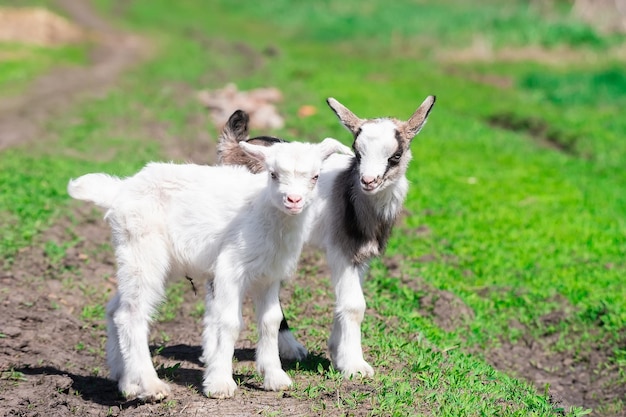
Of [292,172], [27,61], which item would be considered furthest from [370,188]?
[27,61]

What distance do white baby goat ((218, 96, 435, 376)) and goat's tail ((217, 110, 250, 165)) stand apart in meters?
0.96

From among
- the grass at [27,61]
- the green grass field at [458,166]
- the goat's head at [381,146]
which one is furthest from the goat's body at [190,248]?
the grass at [27,61]

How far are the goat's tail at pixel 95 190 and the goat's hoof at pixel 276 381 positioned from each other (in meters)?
1.77

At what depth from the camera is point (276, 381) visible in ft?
20.9

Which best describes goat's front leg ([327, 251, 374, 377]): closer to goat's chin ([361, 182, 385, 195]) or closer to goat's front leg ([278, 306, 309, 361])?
goat's front leg ([278, 306, 309, 361])

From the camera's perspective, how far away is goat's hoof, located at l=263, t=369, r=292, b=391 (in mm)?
6352

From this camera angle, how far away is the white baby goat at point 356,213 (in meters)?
6.81

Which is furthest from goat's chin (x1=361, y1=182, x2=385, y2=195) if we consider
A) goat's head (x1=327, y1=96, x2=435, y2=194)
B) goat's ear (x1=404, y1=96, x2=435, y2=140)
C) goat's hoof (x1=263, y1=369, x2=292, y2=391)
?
goat's hoof (x1=263, y1=369, x2=292, y2=391)

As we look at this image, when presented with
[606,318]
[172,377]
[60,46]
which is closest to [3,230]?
[172,377]

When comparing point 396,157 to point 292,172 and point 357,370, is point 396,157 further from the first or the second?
point 357,370

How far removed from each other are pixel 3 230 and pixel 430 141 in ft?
30.4

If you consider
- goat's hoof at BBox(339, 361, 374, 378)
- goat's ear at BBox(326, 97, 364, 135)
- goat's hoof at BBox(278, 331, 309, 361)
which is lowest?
goat's hoof at BBox(278, 331, 309, 361)

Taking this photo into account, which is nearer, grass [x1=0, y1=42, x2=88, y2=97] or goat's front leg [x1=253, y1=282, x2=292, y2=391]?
goat's front leg [x1=253, y1=282, x2=292, y2=391]

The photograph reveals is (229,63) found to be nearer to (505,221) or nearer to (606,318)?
(505,221)
